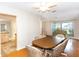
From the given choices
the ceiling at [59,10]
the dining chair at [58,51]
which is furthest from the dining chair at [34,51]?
the ceiling at [59,10]

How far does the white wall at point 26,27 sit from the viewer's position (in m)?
1.78

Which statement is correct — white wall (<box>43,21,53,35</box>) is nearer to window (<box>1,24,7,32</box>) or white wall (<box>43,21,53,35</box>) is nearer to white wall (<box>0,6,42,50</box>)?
white wall (<box>0,6,42,50</box>)

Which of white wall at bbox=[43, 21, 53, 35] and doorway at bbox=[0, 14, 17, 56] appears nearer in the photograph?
doorway at bbox=[0, 14, 17, 56]

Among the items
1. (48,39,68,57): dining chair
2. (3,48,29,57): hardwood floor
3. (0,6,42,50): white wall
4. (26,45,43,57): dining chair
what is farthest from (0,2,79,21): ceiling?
(3,48,29,57): hardwood floor

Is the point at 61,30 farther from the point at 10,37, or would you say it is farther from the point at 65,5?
the point at 10,37

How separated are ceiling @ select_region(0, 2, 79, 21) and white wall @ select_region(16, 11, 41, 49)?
0.11 meters

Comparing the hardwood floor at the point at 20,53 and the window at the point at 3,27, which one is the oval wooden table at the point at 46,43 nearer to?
the hardwood floor at the point at 20,53

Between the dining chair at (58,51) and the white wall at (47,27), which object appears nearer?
the dining chair at (58,51)

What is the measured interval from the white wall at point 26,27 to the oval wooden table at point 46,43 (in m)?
0.13

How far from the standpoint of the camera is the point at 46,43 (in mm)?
1856

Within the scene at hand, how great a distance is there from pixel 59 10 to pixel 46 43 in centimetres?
67

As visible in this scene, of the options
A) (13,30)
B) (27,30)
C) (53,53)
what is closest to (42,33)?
(27,30)

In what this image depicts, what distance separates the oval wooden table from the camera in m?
1.78

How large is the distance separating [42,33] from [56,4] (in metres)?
0.60
